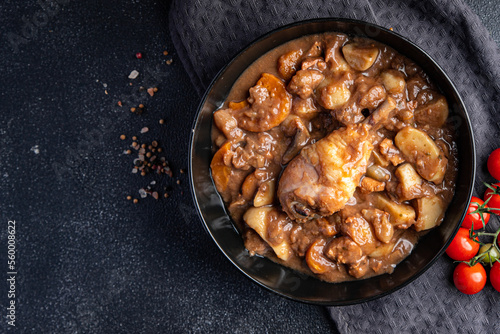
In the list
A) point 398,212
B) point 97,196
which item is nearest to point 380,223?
point 398,212

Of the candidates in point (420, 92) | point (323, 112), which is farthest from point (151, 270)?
point (420, 92)

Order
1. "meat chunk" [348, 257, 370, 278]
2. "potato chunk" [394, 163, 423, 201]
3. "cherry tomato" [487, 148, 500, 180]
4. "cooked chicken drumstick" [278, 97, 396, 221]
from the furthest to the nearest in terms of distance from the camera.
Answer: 1. "cherry tomato" [487, 148, 500, 180]
2. "meat chunk" [348, 257, 370, 278]
3. "potato chunk" [394, 163, 423, 201]
4. "cooked chicken drumstick" [278, 97, 396, 221]

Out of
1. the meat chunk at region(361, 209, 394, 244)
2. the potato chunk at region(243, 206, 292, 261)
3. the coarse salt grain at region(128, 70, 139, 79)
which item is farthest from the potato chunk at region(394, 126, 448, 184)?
the coarse salt grain at region(128, 70, 139, 79)

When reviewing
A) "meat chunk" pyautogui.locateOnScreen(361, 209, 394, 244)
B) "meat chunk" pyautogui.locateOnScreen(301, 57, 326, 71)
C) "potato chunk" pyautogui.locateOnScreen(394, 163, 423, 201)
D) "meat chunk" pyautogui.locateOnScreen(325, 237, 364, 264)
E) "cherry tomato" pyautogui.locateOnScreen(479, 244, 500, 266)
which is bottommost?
"meat chunk" pyautogui.locateOnScreen(325, 237, 364, 264)

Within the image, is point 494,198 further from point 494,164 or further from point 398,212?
point 398,212

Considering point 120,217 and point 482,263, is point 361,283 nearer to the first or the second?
point 482,263

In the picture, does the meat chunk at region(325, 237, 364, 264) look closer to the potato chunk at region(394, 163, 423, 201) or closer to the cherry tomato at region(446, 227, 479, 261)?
the potato chunk at region(394, 163, 423, 201)
